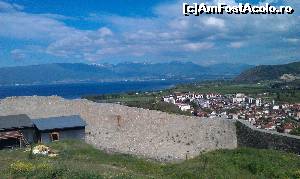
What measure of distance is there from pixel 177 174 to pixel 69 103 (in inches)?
522

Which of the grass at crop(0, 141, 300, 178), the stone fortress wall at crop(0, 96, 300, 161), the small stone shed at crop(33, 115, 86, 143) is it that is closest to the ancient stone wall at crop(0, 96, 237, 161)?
the stone fortress wall at crop(0, 96, 300, 161)

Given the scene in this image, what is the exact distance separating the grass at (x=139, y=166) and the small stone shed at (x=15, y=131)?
4.04 metres

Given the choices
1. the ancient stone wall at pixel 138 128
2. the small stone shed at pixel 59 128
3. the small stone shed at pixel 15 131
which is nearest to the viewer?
the small stone shed at pixel 15 131

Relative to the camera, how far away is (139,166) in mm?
18781

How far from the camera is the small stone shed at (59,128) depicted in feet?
83.5

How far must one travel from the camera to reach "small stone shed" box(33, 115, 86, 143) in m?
25.4

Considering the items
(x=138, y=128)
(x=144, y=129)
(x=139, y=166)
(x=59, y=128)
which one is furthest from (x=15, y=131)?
(x=139, y=166)

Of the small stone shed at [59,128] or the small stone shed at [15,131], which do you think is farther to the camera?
the small stone shed at [59,128]

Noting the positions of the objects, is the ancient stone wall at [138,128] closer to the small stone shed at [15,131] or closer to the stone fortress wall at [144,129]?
the stone fortress wall at [144,129]

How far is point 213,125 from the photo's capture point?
26.0 m

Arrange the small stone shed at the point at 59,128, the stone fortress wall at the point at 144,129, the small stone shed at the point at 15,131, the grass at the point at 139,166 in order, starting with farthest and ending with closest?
the small stone shed at the point at 59,128 → the stone fortress wall at the point at 144,129 → the small stone shed at the point at 15,131 → the grass at the point at 139,166

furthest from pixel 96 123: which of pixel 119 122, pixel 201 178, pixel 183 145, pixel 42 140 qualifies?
pixel 201 178

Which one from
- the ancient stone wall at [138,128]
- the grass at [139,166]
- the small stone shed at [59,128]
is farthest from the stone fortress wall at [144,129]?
the grass at [139,166]

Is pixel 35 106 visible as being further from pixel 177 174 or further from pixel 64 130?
pixel 177 174
